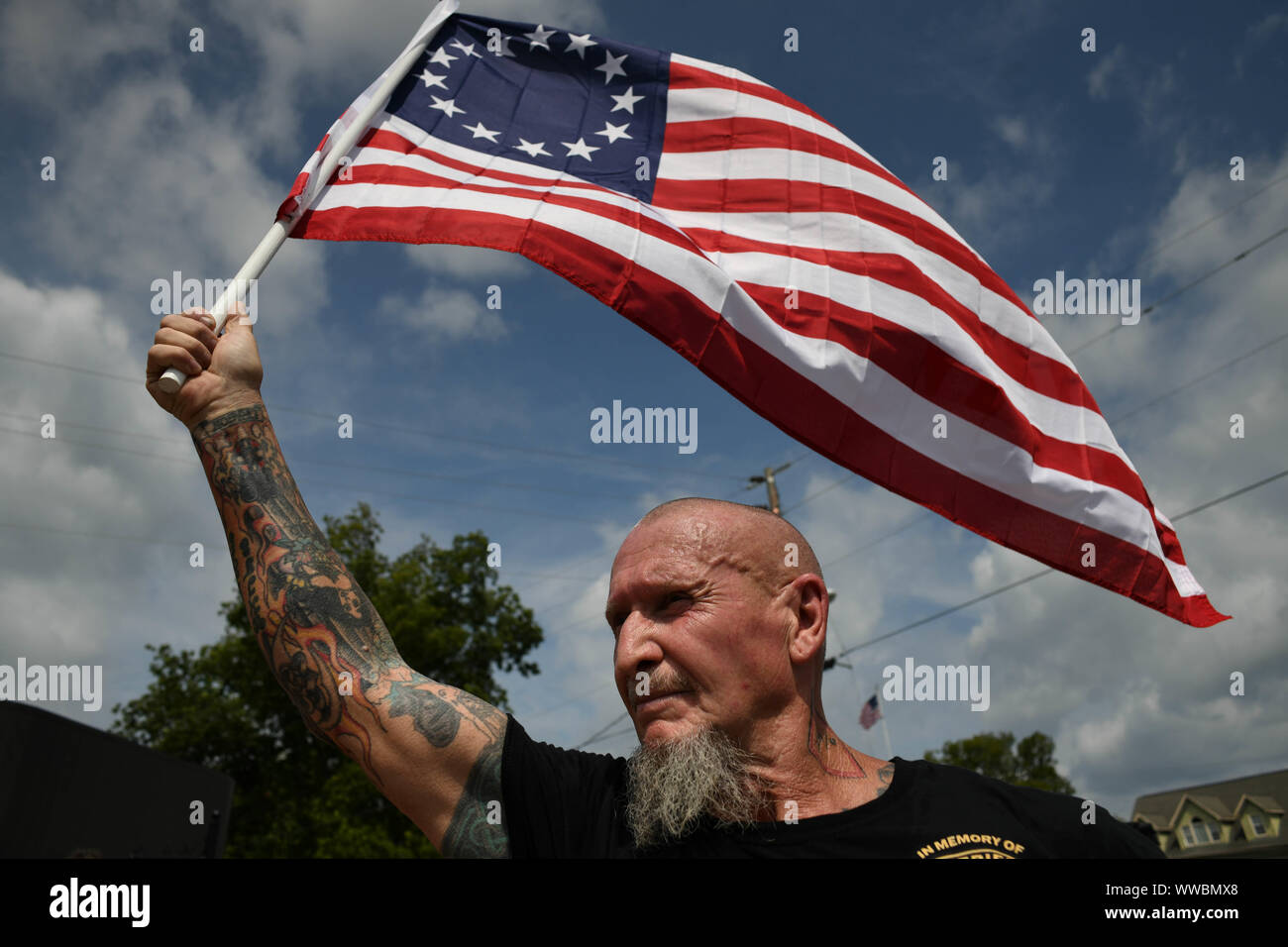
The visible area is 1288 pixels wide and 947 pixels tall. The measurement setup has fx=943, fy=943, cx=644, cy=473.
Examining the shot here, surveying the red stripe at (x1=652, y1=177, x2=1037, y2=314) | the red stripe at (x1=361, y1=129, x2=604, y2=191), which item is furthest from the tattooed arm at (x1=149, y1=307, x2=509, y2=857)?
the red stripe at (x1=652, y1=177, x2=1037, y2=314)

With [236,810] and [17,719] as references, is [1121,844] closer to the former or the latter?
[17,719]

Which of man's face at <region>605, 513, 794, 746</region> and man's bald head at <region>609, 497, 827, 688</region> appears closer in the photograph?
man's face at <region>605, 513, 794, 746</region>

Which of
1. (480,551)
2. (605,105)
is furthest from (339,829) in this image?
(605,105)

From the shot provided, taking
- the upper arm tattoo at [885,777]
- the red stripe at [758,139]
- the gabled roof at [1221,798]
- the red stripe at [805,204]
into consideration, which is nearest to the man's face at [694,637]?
the upper arm tattoo at [885,777]

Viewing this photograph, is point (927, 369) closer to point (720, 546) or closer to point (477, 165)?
point (720, 546)

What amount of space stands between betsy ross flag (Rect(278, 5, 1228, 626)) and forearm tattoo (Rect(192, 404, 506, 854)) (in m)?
1.27

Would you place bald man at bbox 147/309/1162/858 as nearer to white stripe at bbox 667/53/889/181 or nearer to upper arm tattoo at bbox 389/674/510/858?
upper arm tattoo at bbox 389/674/510/858

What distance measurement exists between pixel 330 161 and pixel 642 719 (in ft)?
8.56

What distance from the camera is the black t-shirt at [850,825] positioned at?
8.19ft

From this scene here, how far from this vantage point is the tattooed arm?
248 cm

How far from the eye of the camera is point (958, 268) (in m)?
4.53

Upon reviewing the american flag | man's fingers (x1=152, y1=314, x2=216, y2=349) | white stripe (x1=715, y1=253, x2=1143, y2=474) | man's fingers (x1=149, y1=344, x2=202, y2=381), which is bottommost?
the american flag
